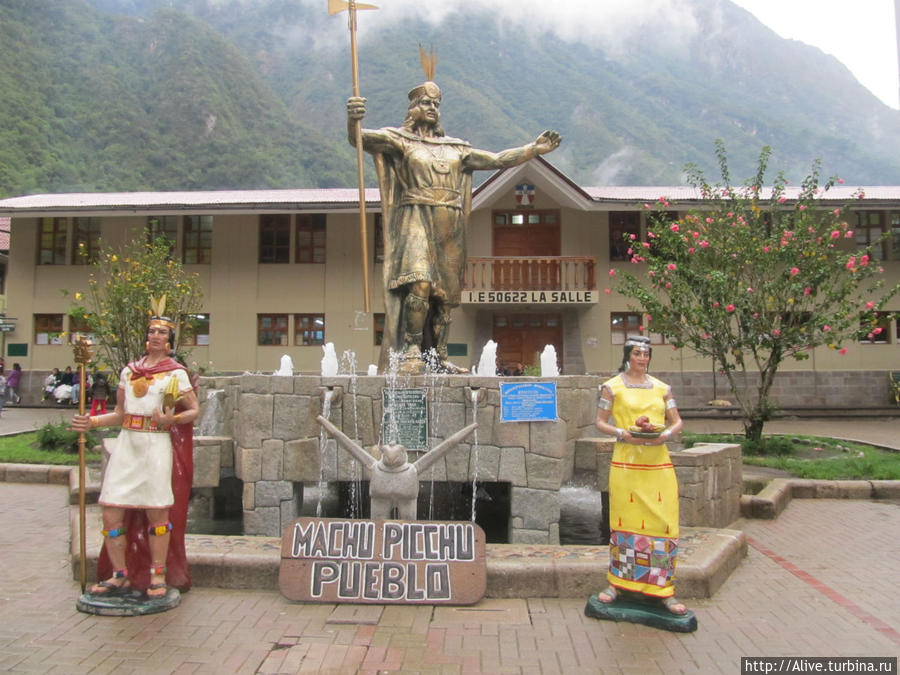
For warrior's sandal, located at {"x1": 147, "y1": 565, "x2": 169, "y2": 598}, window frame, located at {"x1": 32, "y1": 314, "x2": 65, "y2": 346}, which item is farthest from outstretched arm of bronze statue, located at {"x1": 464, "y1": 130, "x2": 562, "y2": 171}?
window frame, located at {"x1": 32, "y1": 314, "x2": 65, "y2": 346}

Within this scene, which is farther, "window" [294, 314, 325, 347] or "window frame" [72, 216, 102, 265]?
"window frame" [72, 216, 102, 265]

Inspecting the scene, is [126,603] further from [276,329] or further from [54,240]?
[54,240]

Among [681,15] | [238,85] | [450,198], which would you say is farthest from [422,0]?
[450,198]

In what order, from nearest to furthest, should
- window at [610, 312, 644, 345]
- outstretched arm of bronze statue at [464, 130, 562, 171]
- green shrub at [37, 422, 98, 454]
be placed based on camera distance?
outstretched arm of bronze statue at [464, 130, 562, 171]
green shrub at [37, 422, 98, 454]
window at [610, 312, 644, 345]

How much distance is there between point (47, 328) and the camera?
66.9 feet

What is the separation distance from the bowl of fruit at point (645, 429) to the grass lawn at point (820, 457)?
6.33 m

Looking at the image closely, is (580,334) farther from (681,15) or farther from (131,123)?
(681,15)

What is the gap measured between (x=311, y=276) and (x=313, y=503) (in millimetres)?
13210

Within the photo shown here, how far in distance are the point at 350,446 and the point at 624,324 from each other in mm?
15462

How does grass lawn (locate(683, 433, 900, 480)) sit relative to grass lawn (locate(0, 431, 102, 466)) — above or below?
below

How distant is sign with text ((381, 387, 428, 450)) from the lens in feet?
18.2

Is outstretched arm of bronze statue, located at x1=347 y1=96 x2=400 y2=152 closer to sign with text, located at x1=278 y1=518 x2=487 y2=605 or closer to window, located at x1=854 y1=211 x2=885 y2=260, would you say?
sign with text, located at x1=278 y1=518 x2=487 y2=605

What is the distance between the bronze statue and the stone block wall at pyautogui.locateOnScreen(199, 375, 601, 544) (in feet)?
3.18

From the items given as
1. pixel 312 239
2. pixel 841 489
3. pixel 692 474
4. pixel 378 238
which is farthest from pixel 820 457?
pixel 312 239
